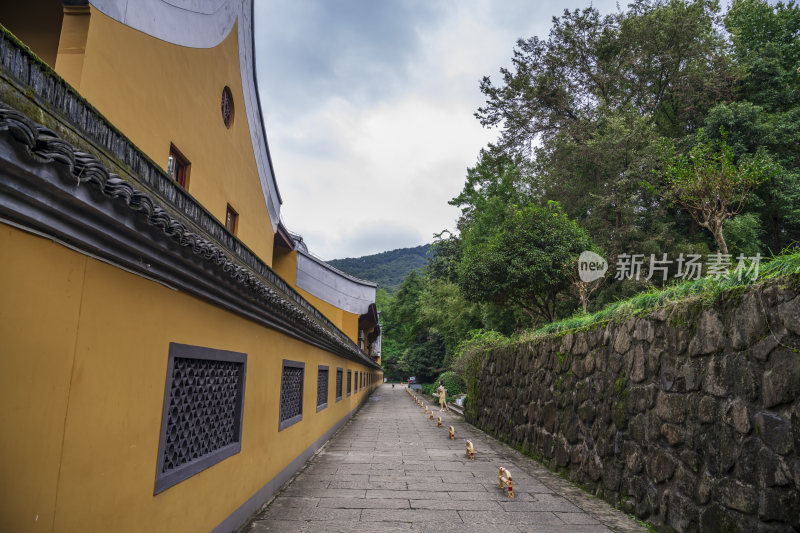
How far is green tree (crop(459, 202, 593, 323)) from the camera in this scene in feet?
51.3

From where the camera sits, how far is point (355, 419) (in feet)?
56.9

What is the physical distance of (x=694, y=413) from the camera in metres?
4.48

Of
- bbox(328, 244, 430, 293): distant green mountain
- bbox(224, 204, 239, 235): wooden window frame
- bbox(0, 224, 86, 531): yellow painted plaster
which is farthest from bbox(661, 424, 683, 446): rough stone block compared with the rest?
bbox(328, 244, 430, 293): distant green mountain

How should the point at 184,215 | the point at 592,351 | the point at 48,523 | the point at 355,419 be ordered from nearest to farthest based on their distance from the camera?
the point at 48,523 → the point at 184,215 → the point at 592,351 → the point at 355,419

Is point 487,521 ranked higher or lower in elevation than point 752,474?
lower

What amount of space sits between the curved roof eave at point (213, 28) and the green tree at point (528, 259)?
823 centimetres

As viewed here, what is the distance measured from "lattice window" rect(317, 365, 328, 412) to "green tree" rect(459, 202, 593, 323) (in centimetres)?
749

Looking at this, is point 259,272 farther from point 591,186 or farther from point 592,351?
point 591,186

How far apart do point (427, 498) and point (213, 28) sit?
8.03m

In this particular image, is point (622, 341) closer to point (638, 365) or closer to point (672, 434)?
point (638, 365)

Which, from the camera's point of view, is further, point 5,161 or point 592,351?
point 592,351

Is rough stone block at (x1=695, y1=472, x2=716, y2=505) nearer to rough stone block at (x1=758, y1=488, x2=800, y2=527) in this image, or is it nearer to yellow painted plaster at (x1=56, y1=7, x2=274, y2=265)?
rough stone block at (x1=758, y1=488, x2=800, y2=527)

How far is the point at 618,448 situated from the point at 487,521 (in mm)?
2028

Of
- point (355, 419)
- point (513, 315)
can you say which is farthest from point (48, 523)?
point (513, 315)
